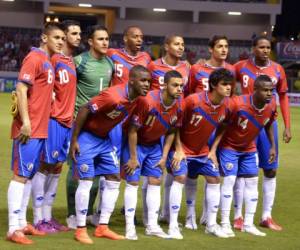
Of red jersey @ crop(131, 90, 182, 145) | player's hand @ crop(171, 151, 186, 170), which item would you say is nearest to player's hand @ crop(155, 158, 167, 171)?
player's hand @ crop(171, 151, 186, 170)

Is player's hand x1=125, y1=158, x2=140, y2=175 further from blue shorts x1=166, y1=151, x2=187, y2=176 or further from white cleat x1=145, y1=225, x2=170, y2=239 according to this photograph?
white cleat x1=145, y1=225, x2=170, y2=239

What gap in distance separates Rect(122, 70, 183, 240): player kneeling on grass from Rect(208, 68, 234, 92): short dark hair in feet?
1.39

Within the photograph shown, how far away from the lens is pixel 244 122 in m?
9.00

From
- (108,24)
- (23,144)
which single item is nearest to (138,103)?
(23,144)

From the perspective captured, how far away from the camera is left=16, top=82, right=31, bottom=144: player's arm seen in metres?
7.56

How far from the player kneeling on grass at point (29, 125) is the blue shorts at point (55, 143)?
442 mm

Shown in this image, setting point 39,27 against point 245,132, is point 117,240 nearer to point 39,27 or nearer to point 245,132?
point 245,132

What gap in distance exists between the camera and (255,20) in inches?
1966

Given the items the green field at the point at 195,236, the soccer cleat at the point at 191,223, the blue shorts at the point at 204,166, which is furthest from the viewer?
the soccer cleat at the point at 191,223

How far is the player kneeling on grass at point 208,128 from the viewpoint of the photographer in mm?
8656

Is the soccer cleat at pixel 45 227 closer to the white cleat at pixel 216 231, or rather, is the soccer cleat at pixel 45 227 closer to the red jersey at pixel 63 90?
the red jersey at pixel 63 90

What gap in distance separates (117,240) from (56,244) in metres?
0.68

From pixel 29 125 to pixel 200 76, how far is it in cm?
268

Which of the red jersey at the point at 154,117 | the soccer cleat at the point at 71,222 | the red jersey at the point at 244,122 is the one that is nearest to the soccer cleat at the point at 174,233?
the red jersey at the point at 154,117
